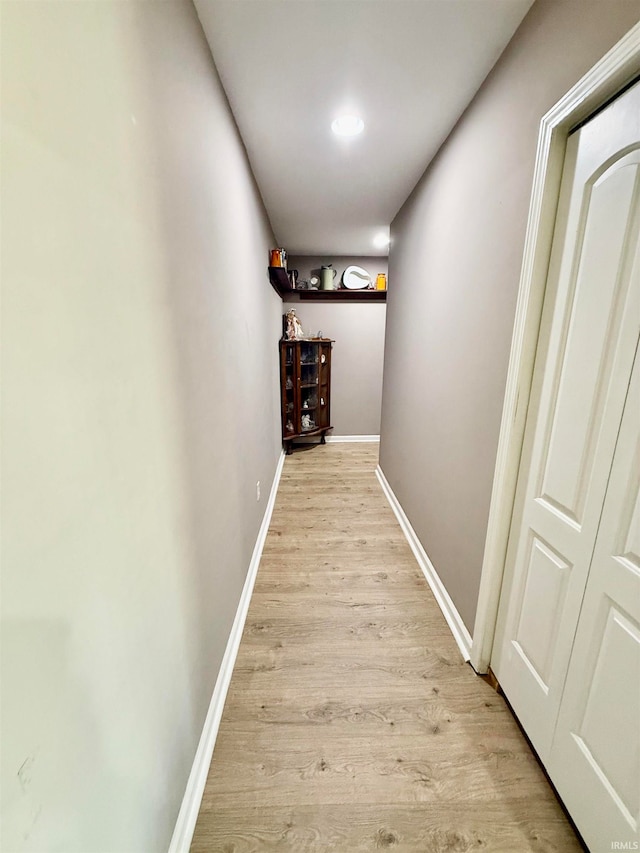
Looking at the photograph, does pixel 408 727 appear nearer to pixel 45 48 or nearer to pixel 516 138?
pixel 45 48

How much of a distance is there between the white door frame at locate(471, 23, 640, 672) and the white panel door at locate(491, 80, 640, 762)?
0.10ft

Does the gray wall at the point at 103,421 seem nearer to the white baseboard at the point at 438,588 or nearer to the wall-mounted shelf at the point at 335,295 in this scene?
the white baseboard at the point at 438,588

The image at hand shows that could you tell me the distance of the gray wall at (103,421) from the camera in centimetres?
42


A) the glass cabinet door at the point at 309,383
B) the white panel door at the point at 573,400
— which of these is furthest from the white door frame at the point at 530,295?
the glass cabinet door at the point at 309,383

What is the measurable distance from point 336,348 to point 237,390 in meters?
2.95

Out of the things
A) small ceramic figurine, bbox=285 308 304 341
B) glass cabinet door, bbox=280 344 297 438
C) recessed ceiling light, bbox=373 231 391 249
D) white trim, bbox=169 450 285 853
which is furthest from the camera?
small ceramic figurine, bbox=285 308 304 341

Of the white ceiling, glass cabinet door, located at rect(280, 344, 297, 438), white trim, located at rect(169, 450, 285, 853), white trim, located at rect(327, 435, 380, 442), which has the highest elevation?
the white ceiling

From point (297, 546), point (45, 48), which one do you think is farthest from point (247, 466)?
→ point (45, 48)

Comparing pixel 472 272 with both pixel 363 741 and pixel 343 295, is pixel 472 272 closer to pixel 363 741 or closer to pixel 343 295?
pixel 363 741

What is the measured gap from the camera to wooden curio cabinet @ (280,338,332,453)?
3828mm

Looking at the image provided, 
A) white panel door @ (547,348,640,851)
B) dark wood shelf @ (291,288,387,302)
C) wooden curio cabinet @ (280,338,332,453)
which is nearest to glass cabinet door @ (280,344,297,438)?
wooden curio cabinet @ (280,338,332,453)

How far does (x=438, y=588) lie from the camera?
1799mm

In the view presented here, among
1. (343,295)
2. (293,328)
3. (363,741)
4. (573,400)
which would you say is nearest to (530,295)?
(573,400)

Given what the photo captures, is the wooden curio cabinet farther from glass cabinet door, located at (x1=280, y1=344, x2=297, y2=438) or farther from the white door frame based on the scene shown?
the white door frame
